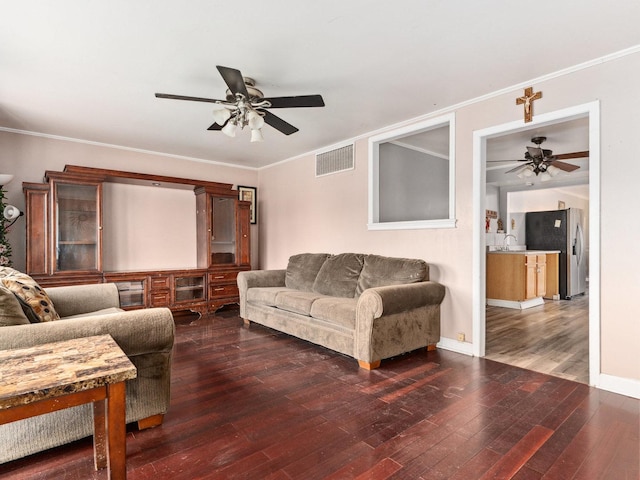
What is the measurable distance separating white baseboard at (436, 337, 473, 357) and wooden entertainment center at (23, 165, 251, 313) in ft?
10.5

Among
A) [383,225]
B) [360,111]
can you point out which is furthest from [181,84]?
[383,225]

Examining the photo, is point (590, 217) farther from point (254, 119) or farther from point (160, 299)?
point (160, 299)

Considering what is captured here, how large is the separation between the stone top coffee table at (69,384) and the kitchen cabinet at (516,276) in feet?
19.4

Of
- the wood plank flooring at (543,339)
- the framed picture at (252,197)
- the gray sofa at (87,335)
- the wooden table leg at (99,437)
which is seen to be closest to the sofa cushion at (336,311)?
the wood plank flooring at (543,339)

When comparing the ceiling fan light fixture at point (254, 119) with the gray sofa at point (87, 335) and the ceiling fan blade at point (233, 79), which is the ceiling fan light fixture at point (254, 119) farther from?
the gray sofa at point (87, 335)

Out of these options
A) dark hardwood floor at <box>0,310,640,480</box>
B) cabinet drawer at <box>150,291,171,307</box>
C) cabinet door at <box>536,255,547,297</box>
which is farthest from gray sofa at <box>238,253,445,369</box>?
cabinet door at <box>536,255,547,297</box>

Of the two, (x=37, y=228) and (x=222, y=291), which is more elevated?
(x=37, y=228)

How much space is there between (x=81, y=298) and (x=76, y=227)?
1.79m

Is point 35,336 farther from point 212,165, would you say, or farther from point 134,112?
point 212,165

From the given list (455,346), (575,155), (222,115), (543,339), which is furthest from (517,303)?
(222,115)

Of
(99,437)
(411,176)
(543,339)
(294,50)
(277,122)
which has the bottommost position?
(543,339)

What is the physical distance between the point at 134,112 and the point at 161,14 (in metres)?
1.91

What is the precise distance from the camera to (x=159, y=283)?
4.91 m

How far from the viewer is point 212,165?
19.6 ft
